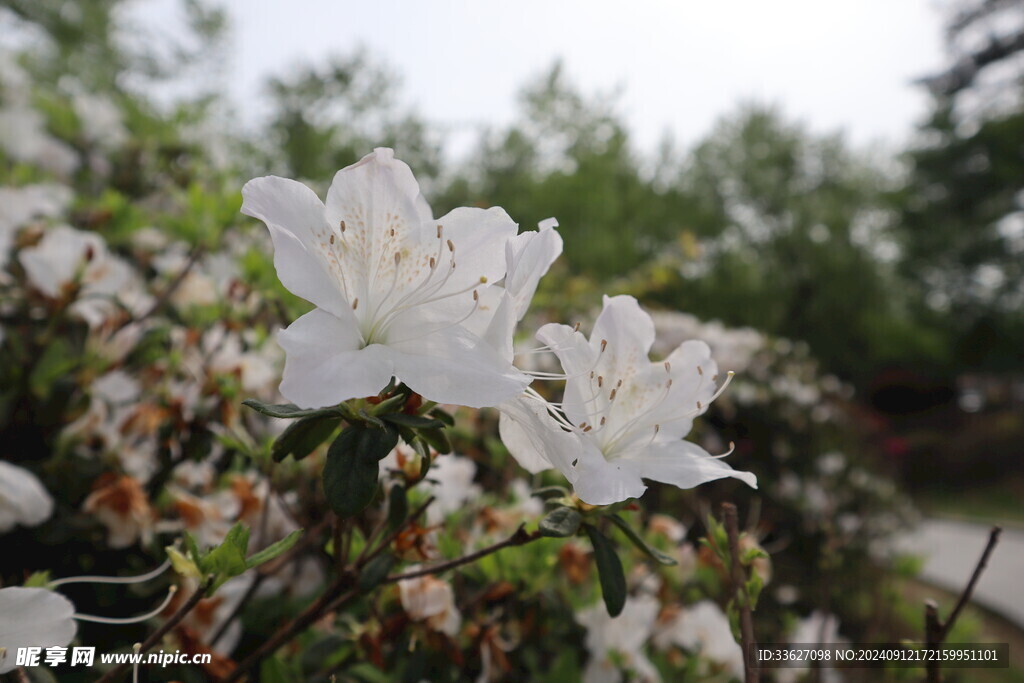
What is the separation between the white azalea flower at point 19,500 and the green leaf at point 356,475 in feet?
1.74

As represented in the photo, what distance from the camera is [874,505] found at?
15.1ft

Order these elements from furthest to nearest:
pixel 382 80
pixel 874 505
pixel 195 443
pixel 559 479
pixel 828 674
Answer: pixel 382 80, pixel 874 505, pixel 828 674, pixel 559 479, pixel 195 443

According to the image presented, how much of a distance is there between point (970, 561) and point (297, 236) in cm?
780

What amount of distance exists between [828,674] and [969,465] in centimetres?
1096

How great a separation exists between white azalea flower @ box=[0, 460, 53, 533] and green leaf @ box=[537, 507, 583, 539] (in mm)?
663

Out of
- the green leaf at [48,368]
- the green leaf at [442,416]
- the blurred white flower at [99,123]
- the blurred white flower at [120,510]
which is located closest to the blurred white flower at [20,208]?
the green leaf at [48,368]

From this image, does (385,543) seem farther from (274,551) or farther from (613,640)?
(613,640)

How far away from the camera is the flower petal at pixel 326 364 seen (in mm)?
483

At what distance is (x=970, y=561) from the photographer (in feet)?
20.9

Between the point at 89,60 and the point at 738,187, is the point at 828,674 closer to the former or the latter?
the point at 89,60

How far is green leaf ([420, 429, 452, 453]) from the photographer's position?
617 millimetres

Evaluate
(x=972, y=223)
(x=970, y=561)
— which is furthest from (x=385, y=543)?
(x=972, y=223)

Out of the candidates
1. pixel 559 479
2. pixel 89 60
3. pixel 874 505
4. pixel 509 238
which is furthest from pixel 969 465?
pixel 89 60

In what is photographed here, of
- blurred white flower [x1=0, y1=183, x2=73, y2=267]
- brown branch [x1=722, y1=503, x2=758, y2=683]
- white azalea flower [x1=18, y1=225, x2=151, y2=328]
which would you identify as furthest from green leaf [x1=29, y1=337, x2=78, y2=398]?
brown branch [x1=722, y1=503, x2=758, y2=683]
